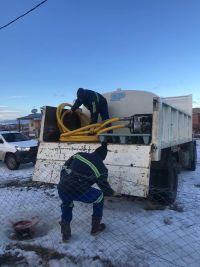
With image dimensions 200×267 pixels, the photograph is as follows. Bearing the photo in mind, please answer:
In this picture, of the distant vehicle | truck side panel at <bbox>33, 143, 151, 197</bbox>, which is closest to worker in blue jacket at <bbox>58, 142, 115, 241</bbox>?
truck side panel at <bbox>33, 143, 151, 197</bbox>

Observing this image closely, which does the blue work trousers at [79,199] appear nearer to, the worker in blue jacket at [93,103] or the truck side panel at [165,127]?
the truck side panel at [165,127]

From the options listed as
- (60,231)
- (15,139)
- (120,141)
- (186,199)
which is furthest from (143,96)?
(15,139)

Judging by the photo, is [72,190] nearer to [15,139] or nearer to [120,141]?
[120,141]

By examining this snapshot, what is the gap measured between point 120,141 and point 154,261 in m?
2.40

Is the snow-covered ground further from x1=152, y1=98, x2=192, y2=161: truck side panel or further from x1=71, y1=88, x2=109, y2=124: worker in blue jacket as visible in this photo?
x1=71, y1=88, x2=109, y2=124: worker in blue jacket

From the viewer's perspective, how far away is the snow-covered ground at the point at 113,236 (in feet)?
12.9

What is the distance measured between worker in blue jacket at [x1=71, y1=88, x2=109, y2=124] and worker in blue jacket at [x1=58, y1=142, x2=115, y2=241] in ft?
8.18

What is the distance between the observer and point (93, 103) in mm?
6965

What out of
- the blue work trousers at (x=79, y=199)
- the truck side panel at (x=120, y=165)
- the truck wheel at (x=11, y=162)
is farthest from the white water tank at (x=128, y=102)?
the truck wheel at (x=11, y=162)

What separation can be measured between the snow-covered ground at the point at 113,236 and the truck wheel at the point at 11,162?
14.4 feet

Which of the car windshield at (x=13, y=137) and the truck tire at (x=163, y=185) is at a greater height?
the car windshield at (x=13, y=137)

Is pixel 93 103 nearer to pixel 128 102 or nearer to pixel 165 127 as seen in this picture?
pixel 128 102

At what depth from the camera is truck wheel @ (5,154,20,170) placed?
436 inches

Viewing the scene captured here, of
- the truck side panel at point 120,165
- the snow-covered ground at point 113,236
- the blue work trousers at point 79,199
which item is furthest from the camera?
the truck side panel at point 120,165
